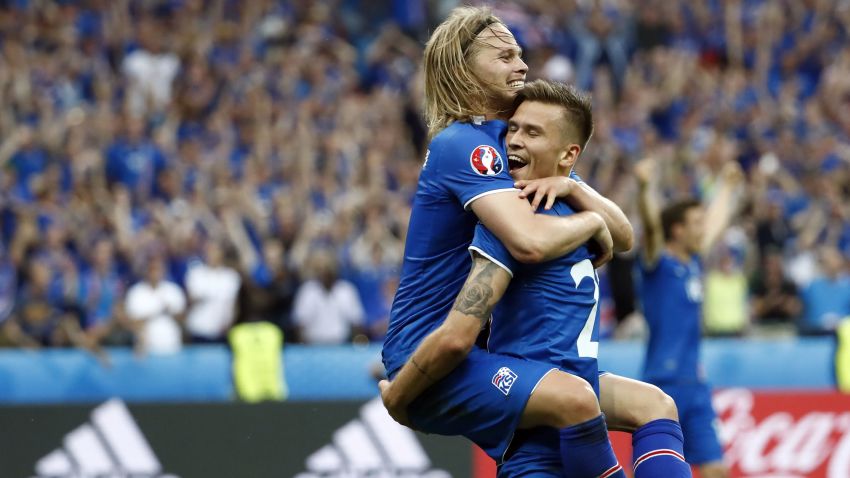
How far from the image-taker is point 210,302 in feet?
42.4

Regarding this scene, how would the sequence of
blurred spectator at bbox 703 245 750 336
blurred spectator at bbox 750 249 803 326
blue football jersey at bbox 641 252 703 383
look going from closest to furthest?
blue football jersey at bbox 641 252 703 383 → blurred spectator at bbox 703 245 750 336 → blurred spectator at bbox 750 249 803 326

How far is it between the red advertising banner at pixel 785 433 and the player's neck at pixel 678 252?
1867 millimetres

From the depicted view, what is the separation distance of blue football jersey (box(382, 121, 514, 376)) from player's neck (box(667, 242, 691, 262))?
4294mm

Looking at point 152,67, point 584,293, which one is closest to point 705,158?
point 152,67

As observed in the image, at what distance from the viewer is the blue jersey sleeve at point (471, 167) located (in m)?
4.64

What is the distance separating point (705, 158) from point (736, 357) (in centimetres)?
546

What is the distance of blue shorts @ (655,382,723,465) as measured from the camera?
8.44m

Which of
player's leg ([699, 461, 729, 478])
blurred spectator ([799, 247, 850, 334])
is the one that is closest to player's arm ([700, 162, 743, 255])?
player's leg ([699, 461, 729, 478])

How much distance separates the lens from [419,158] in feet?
54.8

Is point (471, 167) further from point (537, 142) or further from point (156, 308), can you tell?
point (156, 308)

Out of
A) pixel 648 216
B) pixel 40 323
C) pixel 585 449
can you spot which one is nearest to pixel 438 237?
pixel 585 449

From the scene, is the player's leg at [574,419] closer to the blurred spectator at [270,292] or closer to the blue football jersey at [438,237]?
the blue football jersey at [438,237]

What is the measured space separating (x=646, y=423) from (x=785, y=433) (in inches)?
227

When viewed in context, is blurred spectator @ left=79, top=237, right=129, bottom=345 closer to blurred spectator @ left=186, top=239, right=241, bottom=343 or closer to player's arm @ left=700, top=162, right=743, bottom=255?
blurred spectator @ left=186, top=239, right=241, bottom=343
